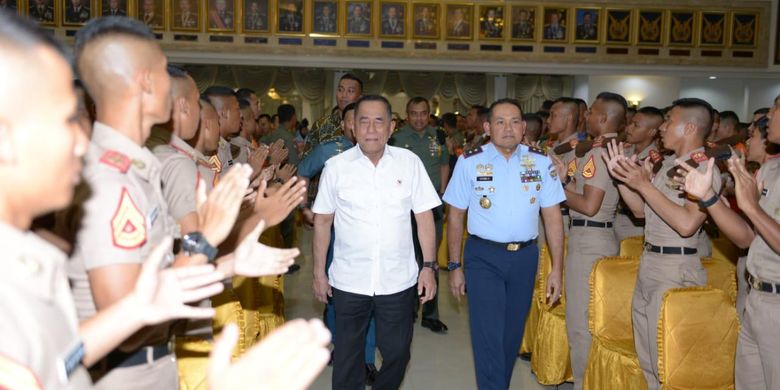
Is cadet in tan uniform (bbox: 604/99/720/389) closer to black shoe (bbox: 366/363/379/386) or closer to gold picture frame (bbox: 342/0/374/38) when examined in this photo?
black shoe (bbox: 366/363/379/386)

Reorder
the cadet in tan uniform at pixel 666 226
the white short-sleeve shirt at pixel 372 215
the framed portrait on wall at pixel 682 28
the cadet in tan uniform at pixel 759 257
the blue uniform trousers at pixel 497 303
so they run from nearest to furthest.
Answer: the cadet in tan uniform at pixel 759 257 → the cadet in tan uniform at pixel 666 226 → the white short-sleeve shirt at pixel 372 215 → the blue uniform trousers at pixel 497 303 → the framed portrait on wall at pixel 682 28

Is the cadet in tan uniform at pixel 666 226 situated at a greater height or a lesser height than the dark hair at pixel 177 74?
lesser

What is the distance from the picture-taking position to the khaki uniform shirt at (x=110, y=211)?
1355 mm

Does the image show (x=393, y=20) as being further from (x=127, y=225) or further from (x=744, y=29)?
(x=127, y=225)

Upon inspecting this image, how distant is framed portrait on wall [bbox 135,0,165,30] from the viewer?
10039 mm

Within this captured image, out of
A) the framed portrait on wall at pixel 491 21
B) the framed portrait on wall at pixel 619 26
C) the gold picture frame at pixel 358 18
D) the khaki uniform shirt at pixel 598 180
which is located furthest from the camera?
the framed portrait on wall at pixel 619 26

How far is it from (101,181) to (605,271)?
8.13 feet

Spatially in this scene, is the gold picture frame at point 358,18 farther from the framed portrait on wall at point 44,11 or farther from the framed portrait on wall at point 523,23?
the framed portrait on wall at point 44,11

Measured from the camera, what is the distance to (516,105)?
3396 millimetres

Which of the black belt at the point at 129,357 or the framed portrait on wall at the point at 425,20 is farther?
the framed portrait on wall at the point at 425,20

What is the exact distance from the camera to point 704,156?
285cm

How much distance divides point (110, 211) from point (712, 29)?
11.5 metres

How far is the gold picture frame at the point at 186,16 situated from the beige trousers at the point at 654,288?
891 cm

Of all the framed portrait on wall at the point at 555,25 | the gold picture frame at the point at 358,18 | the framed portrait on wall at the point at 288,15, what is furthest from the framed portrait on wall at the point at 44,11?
the framed portrait on wall at the point at 555,25
